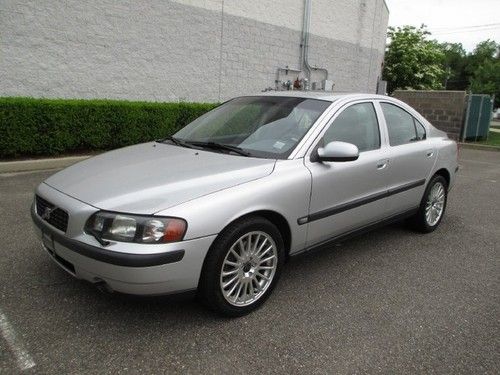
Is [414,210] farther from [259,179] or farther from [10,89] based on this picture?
[10,89]

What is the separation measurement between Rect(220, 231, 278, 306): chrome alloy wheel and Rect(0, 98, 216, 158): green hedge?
5791 millimetres

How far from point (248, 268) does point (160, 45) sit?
8.30 meters

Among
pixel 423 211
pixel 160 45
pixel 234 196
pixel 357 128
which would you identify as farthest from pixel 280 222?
pixel 160 45

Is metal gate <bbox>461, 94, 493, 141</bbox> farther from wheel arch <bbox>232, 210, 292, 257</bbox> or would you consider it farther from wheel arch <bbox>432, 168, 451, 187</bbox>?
wheel arch <bbox>232, 210, 292, 257</bbox>

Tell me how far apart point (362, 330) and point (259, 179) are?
3.91ft

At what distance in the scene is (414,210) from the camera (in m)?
4.56

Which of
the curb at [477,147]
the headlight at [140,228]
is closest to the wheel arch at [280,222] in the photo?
the headlight at [140,228]

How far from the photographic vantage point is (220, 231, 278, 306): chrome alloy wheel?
111 inches

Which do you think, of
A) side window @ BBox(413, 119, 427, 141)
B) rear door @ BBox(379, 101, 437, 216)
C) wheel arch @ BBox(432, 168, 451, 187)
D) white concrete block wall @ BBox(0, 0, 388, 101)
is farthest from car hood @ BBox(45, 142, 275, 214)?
white concrete block wall @ BBox(0, 0, 388, 101)

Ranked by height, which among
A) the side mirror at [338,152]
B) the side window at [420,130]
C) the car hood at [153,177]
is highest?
the side window at [420,130]

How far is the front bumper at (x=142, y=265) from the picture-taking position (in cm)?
243

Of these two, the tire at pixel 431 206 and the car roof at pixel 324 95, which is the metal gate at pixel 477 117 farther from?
the car roof at pixel 324 95

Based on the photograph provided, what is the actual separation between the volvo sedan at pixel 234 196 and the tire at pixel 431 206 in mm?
357

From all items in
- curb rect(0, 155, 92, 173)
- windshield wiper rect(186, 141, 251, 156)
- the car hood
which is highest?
windshield wiper rect(186, 141, 251, 156)
